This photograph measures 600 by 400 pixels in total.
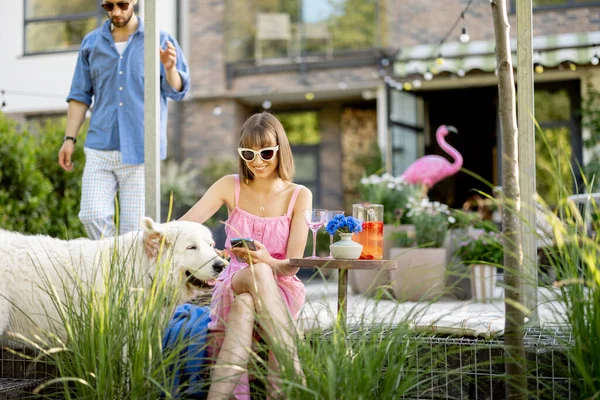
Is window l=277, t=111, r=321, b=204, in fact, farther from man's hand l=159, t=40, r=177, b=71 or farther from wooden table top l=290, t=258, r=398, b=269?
wooden table top l=290, t=258, r=398, b=269

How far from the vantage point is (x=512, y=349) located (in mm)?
2092

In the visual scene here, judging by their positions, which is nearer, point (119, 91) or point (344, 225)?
point (344, 225)

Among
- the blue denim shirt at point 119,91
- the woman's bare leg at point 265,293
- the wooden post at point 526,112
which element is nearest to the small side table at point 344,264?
the woman's bare leg at point 265,293

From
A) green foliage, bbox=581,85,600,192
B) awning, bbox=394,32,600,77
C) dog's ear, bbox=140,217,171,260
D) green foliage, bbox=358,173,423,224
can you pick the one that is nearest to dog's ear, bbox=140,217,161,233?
dog's ear, bbox=140,217,171,260

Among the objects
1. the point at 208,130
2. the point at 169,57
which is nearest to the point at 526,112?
the point at 169,57

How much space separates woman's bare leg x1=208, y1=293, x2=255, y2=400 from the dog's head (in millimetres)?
345

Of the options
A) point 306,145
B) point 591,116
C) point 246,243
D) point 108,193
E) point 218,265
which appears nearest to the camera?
point 246,243

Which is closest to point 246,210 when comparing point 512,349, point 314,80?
point 512,349

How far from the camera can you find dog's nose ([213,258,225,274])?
2.78 meters

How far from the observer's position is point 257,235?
9.67 feet

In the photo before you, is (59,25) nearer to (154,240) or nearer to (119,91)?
(119,91)

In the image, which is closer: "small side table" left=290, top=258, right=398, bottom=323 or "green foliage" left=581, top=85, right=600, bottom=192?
"small side table" left=290, top=258, right=398, bottom=323

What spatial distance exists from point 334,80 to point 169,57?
341 inches

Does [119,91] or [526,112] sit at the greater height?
[119,91]
